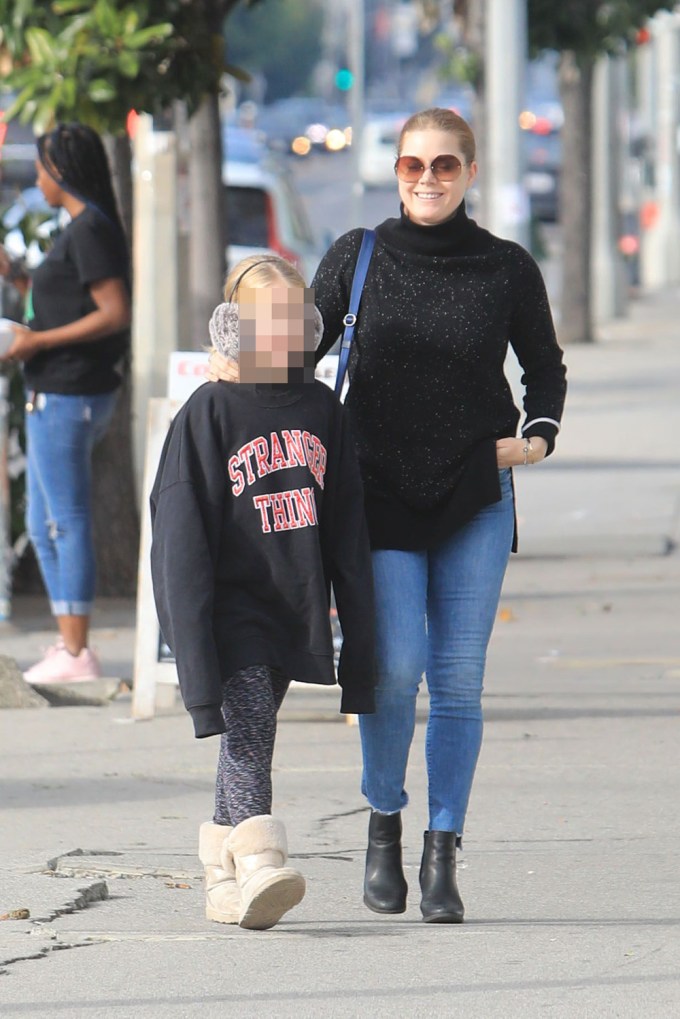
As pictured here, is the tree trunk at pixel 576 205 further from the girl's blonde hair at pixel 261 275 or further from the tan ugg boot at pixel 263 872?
the tan ugg boot at pixel 263 872

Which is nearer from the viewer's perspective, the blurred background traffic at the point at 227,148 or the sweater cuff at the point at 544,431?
the sweater cuff at the point at 544,431

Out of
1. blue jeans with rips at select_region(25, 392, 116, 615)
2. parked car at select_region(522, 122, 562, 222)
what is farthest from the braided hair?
parked car at select_region(522, 122, 562, 222)

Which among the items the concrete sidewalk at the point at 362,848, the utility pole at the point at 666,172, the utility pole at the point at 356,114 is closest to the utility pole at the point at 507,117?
the concrete sidewalk at the point at 362,848

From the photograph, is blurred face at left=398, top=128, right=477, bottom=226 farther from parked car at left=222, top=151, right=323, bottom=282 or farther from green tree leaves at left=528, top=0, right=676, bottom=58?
green tree leaves at left=528, top=0, right=676, bottom=58

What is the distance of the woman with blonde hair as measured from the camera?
4.84 m

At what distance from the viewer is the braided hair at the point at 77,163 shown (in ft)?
25.3

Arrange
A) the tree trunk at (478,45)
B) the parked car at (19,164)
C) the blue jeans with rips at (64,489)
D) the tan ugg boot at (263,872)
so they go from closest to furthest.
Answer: the tan ugg boot at (263,872) → the blue jeans with rips at (64,489) → the tree trunk at (478,45) → the parked car at (19,164)

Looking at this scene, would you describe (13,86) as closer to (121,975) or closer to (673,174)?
(121,975)

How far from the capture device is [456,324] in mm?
4836

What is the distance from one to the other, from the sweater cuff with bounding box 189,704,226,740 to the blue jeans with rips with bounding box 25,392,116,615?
3.41 m

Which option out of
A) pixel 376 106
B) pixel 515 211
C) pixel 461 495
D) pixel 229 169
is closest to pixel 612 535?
pixel 515 211

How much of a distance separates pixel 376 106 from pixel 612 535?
194 ft

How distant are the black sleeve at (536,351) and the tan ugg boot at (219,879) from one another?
117 cm

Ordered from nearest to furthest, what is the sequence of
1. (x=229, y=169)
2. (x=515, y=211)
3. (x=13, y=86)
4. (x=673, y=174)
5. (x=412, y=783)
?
(x=412, y=783)
(x=13, y=86)
(x=515, y=211)
(x=229, y=169)
(x=673, y=174)
